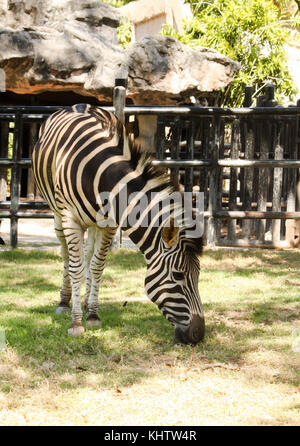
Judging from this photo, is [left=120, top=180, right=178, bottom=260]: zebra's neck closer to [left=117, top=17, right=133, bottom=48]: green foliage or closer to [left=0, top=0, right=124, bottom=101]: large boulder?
[left=0, top=0, right=124, bottom=101]: large boulder

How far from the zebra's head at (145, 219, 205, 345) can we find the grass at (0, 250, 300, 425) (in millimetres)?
214

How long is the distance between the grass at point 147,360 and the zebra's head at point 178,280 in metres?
0.21

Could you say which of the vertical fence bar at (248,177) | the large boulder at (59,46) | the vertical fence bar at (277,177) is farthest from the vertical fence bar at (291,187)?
the large boulder at (59,46)

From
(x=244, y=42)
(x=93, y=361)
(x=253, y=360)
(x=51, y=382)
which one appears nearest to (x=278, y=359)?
(x=253, y=360)

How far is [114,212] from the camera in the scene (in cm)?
445

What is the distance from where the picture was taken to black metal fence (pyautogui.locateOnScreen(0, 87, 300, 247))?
28.1 feet

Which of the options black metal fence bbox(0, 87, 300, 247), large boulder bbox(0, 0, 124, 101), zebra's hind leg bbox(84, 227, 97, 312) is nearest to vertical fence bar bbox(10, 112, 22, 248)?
black metal fence bbox(0, 87, 300, 247)

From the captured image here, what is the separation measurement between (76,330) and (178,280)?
935 mm

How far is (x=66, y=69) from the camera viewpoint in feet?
36.7

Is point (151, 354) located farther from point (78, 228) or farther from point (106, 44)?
point (106, 44)

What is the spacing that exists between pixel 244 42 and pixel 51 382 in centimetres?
1528

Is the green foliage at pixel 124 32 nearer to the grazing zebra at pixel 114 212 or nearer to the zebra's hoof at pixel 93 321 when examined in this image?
the grazing zebra at pixel 114 212
